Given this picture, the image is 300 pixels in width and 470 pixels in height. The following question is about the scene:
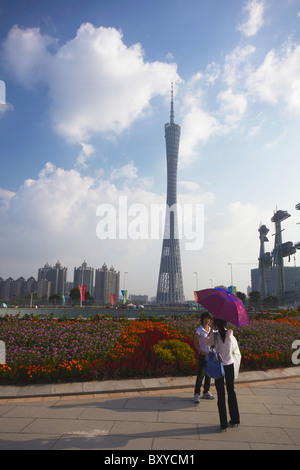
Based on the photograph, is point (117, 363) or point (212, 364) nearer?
point (212, 364)

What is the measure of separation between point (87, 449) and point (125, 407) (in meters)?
1.61

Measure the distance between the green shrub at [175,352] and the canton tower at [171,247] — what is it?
226ft

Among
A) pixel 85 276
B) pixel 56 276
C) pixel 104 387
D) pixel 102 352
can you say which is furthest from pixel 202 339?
pixel 56 276

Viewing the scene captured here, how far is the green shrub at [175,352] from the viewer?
7.23 m

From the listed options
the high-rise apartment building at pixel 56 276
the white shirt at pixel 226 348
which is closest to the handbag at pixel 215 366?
the white shirt at pixel 226 348

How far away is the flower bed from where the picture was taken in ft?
21.4

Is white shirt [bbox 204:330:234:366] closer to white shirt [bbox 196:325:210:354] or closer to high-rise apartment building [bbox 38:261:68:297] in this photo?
white shirt [bbox 196:325:210:354]

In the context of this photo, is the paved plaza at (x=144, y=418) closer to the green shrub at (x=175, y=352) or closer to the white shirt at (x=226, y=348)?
the green shrub at (x=175, y=352)

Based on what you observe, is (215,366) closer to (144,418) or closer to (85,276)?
(144,418)
